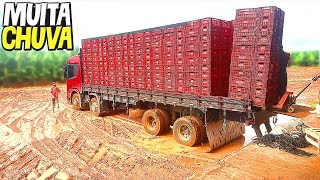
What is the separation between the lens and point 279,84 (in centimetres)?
869

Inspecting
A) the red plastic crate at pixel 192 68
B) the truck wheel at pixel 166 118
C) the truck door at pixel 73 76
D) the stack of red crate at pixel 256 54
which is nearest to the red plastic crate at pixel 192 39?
the red plastic crate at pixel 192 68

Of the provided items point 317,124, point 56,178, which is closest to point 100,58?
point 56,178

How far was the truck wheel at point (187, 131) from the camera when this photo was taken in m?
8.95

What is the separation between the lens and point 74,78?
51.9 feet

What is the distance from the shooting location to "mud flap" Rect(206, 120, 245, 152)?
897 cm

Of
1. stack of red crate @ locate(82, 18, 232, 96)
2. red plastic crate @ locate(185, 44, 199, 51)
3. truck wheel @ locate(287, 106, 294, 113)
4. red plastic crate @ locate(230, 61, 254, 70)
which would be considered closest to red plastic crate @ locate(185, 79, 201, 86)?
stack of red crate @ locate(82, 18, 232, 96)

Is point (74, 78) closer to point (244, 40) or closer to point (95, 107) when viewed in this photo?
point (95, 107)

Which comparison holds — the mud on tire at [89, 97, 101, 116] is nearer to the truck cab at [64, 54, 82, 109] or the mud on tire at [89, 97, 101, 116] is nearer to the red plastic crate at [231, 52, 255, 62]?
the truck cab at [64, 54, 82, 109]

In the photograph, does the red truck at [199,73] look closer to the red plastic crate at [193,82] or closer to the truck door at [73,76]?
the red plastic crate at [193,82]

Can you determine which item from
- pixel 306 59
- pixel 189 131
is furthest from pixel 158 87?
pixel 306 59

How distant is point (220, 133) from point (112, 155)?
4068 mm

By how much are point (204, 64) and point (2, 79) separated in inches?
1166

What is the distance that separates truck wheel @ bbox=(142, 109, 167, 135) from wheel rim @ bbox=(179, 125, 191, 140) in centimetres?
116

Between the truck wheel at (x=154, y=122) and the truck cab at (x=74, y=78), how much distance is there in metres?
6.47
